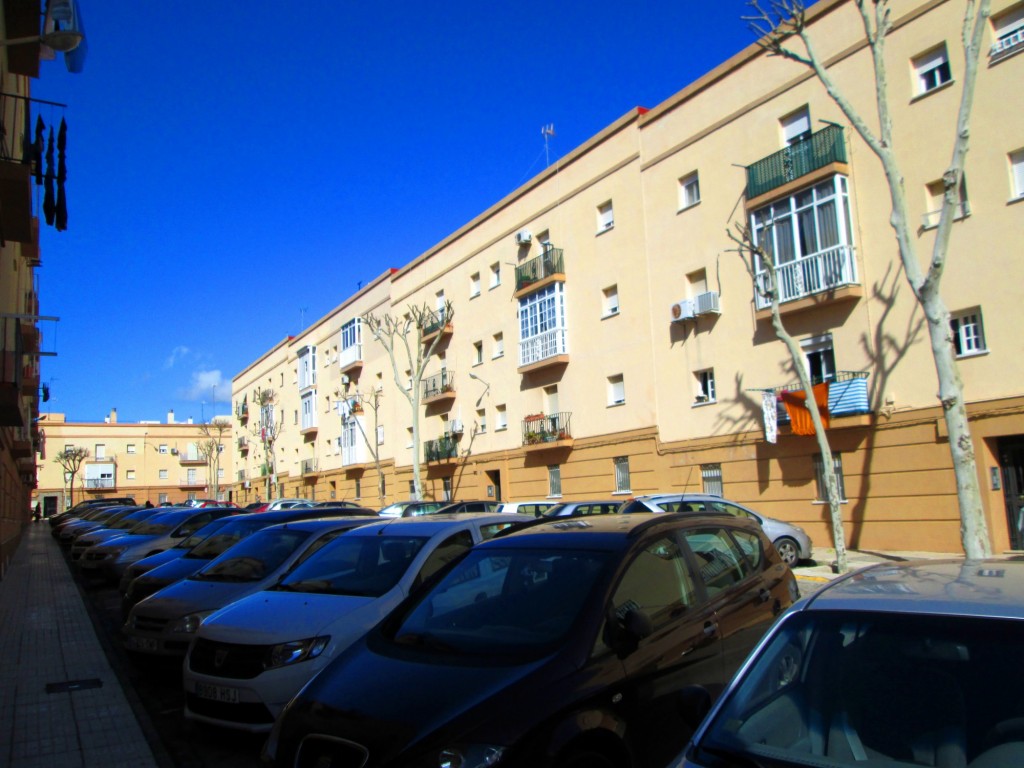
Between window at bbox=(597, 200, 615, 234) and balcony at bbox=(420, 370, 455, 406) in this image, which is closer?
window at bbox=(597, 200, 615, 234)

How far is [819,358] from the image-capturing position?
19875 mm

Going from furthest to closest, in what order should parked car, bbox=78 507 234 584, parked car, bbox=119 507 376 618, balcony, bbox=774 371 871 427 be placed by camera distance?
balcony, bbox=774 371 871 427
parked car, bbox=78 507 234 584
parked car, bbox=119 507 376 618

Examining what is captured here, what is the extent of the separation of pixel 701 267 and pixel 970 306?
7.84 metres

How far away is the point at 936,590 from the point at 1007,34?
58.8ft

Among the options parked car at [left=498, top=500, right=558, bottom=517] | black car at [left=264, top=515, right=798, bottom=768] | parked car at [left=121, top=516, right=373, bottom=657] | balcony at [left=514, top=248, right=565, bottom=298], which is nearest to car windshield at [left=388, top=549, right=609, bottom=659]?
black car at [left=264, top=515, right=798, bottom=768]

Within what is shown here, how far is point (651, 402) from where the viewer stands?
24.5m

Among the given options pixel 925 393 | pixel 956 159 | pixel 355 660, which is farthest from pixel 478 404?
pixel 355 660

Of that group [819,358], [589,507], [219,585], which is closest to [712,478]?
[819,358]

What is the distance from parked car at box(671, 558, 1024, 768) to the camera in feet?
8.43

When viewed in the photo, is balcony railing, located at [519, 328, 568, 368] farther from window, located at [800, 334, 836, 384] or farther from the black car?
the black car

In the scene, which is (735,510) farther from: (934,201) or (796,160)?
(796,160)

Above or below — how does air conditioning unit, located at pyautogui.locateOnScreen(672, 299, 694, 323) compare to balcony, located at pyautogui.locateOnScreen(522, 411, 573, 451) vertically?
above

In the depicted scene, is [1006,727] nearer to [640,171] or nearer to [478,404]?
[640,171]

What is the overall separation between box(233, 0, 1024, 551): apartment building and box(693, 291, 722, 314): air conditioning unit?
6cm
